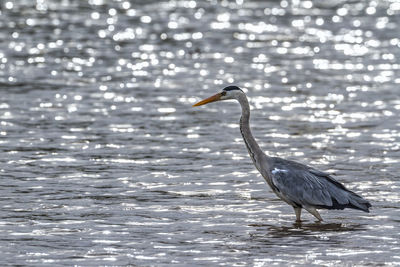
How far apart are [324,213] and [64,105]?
9.25m

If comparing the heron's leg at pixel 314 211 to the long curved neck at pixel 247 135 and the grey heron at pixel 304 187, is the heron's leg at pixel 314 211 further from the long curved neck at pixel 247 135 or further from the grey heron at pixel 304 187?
the long curved neck at pixel 247 135

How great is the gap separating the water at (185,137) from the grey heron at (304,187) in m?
0.31

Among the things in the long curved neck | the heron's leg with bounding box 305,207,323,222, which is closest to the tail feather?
the heron's leg with bounding box 305,207,323,222

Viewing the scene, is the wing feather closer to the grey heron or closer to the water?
the grey heron

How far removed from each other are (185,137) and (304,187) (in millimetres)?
5950

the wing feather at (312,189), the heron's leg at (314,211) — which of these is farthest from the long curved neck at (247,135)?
the heron's leg at (314,211)

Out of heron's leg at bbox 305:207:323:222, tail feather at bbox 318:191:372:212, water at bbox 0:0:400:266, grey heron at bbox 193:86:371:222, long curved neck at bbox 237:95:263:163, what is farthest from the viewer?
long curved neck at bbox 237:95:263:163

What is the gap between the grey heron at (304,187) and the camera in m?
12.3

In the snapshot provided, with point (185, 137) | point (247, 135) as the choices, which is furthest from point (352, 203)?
point (185, 137)

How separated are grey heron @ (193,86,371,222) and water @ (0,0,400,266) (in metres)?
0.31

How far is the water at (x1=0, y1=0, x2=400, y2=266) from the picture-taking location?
38.0 feet

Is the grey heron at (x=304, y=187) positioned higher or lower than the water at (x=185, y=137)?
higher

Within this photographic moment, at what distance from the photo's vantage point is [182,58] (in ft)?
93.4

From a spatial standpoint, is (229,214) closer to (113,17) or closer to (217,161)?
(217,161)
